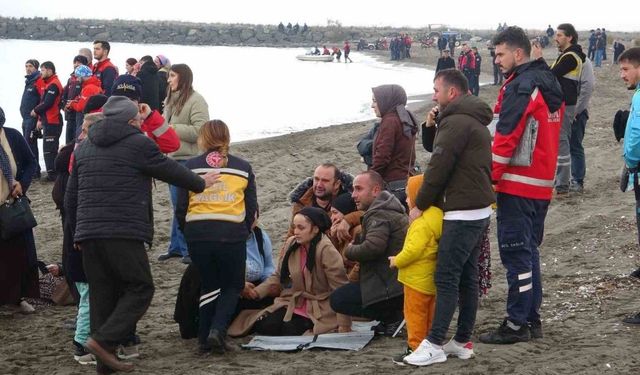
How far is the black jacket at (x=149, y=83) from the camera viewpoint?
12750mm

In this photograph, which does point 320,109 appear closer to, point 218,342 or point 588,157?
point 588,157

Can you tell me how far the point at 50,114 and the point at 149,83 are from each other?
2289 millimetres

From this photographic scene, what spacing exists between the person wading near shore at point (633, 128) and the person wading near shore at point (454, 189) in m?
1.43

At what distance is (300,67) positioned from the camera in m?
55.2

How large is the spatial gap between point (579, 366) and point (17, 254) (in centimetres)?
461

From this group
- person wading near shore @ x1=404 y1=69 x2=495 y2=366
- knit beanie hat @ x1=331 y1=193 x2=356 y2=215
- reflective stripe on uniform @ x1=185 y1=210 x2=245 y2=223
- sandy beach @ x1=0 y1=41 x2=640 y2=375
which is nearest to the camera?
person wading near shore @ x1=404 y1=69 x2=495 y2=366

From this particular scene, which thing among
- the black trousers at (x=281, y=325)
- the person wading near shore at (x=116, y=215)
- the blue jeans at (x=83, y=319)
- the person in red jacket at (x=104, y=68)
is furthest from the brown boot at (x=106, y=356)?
the person in red jacket at (x=104, y=68)

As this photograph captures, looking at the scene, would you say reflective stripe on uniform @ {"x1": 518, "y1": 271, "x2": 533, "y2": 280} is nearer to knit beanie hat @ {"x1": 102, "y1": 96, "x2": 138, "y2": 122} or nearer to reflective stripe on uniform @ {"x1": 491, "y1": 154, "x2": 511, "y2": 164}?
reflective stripe on uniform @ {"x1": 491, "y1": 154, "x2": 511, "y2": 164}

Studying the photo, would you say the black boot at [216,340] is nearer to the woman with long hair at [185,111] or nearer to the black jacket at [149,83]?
the woman with long hair at [185,111]

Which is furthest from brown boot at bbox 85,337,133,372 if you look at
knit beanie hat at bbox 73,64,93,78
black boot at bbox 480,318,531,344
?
knit beanie hat at bbox 73,64,93,78

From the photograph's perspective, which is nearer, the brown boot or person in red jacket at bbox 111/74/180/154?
the brown boot

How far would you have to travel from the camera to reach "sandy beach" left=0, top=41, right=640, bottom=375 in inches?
244

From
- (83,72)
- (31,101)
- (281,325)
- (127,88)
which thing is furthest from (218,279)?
(31,101)

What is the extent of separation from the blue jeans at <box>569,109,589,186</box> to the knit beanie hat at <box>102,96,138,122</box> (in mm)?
6741
